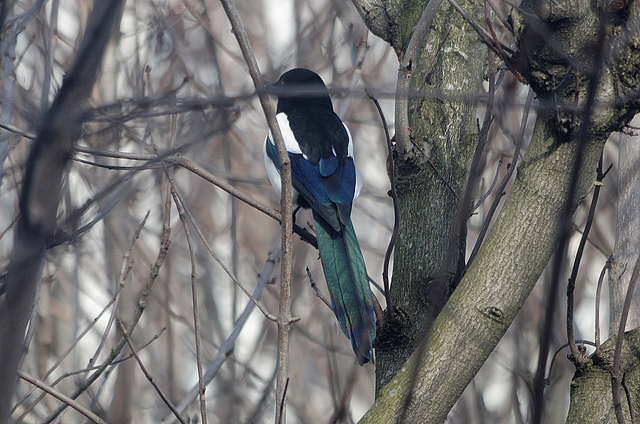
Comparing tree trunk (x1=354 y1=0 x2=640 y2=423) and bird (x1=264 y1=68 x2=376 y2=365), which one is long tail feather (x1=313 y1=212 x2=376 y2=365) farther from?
tree trunk (x1=354 y1=0 x2=640 y2=423)

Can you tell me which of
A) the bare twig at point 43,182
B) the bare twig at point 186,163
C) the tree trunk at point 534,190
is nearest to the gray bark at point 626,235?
the tree trunk at point 534,190

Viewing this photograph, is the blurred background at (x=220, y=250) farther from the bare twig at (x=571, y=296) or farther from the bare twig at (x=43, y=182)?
the bare twig at (x=43, y=182)

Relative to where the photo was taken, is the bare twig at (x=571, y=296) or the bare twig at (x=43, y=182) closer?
the bare twig at (x=43, y=182)

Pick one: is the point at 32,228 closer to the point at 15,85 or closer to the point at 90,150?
the point at 90,150

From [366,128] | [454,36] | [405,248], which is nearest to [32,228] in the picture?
[405,248]

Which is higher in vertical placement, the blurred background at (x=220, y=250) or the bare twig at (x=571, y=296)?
the blurred background at (x=220, y=250)

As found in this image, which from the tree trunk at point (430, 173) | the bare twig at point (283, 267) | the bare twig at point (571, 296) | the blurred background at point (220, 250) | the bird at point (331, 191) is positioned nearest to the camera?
the bare twig at point (283, 267)

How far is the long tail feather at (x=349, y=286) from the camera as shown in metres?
1.85

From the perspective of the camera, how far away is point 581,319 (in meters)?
5.90

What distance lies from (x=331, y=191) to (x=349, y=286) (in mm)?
543

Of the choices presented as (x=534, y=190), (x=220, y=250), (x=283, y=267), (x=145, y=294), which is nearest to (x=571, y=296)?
(x=534, y=190)

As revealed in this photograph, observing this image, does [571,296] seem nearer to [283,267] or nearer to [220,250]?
[283,267]

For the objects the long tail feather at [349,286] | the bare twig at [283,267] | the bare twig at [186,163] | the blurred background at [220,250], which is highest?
the blurred background at [220,250]

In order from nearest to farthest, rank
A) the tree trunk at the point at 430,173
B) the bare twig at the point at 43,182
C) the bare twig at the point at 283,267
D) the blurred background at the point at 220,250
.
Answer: the bare twig at the point at 43,182 < the bare twig at the point at 283,267 < the tree trunk at the point at 430,173 < the blurred background at the point at 220,250
